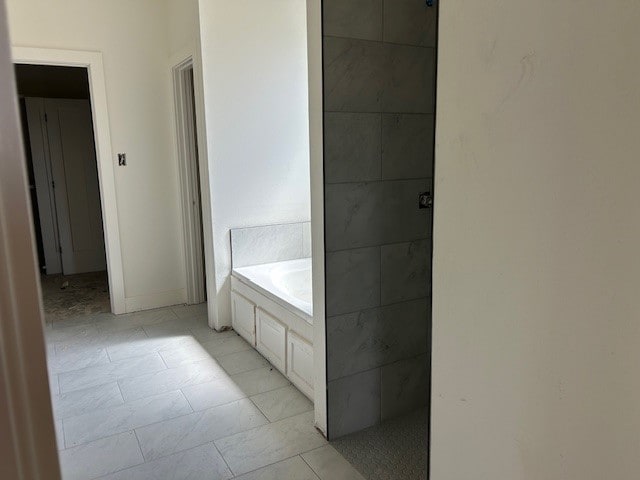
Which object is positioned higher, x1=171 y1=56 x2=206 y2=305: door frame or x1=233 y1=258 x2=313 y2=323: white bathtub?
x1=171 y1=56 x2=206 y2=305: door frame

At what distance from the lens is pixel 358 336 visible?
7.12 feet

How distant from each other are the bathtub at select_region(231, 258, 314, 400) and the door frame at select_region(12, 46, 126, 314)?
1095 millimetres

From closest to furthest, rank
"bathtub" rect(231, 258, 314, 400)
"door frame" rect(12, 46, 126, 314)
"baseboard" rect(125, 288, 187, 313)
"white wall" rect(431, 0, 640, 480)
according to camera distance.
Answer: "white wall" rect(431, 0, 640, 480)
"bathtub" rect(231, 258, 314, 400)
"door frame" rect(12, 46, 126, 314)
"baseboard" rect(125, 288, 187, 313)

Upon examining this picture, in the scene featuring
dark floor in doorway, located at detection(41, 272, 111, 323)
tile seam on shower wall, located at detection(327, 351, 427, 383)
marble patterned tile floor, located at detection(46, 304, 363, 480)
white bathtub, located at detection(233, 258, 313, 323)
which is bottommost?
marble patterned tile floor, located at detection(46, 304, 363, 480)

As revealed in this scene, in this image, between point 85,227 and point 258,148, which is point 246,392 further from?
point 85,227

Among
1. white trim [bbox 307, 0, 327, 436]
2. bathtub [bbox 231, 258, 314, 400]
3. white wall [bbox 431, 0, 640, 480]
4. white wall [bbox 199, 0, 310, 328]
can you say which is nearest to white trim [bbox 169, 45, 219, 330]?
white wall [bbox 199, 0, 310, 328]

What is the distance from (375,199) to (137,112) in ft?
8.24

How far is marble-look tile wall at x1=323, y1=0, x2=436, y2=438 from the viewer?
1977 mm

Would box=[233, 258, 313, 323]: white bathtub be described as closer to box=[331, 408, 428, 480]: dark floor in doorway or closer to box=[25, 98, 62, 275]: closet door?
box=[331, 408, 428, 480]: dark floor in doorway

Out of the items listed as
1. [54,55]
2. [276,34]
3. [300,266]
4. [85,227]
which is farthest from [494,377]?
[85,227]

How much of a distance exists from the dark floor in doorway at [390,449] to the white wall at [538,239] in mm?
773

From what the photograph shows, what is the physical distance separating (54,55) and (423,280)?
3.03 meters

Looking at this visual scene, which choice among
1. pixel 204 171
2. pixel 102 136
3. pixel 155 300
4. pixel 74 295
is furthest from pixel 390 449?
pixel 74 295

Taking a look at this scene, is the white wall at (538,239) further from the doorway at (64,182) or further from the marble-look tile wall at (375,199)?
the doorway at (64,182)
